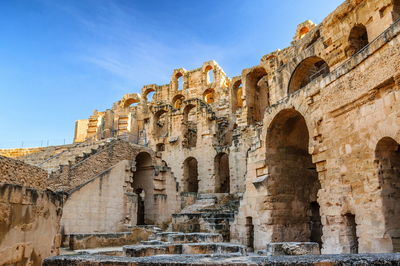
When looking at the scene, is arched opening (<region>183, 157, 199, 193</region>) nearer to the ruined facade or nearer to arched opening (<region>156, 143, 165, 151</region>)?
the ruined facade

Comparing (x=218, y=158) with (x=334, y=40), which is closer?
(x=334, y=40)

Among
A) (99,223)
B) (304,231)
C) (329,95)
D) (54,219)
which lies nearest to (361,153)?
(329,95)

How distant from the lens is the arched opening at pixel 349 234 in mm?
7839

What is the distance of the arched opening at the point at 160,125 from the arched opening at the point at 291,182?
1567cm

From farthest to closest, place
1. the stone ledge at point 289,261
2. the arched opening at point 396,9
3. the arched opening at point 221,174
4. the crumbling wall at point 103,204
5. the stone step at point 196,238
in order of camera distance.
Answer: the arched opening at point 221,174
the crumbling wall at point 103,204
the arched opening at point 396,9
the stone step at point 196,238
the stone ledge at point 289,261

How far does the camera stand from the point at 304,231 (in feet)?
37.8

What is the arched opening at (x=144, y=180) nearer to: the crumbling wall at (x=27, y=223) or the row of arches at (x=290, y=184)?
the row of arches at (x=290, y=184)

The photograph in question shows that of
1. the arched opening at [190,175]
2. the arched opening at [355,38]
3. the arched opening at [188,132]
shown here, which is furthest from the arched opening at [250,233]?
the arched opening at [188,132]

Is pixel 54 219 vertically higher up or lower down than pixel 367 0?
lower down

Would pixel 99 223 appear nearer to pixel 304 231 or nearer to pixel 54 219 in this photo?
pixel 304 231

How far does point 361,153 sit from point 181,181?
56.8 ft

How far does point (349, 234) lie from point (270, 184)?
3.69m

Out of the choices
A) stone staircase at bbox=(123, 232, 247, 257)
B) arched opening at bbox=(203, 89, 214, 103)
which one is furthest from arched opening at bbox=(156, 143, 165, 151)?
stone staircase at bbox=(123, 232, 247, 257)

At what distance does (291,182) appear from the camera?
11.8 m
